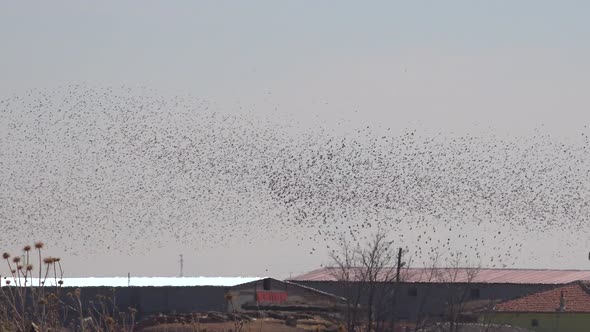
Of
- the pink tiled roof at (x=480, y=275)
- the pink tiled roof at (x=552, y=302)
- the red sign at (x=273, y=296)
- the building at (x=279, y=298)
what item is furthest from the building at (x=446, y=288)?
the red sign at (x=273, y=296)

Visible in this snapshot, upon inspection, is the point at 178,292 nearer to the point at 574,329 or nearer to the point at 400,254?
the point at 400,254

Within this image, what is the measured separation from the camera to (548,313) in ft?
198

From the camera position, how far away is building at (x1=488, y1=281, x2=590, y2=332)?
59562mm

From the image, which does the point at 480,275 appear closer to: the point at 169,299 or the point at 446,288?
the point at 446,288

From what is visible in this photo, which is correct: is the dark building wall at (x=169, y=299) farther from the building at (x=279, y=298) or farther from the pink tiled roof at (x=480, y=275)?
the pink tiled roof at (x=480, y=275)

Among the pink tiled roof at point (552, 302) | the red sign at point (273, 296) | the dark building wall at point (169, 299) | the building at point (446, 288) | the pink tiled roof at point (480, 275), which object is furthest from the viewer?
the pink tiled roof at point (480, 275)

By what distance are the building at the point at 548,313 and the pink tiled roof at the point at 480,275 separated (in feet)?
23.0

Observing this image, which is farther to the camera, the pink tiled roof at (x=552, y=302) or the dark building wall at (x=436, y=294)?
the dark building wall at (x=436, y=294)

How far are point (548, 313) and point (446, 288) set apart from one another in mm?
9108

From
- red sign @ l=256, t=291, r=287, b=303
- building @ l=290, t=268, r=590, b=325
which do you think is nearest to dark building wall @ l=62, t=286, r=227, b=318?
red sign @ l=256, t=291, r=287, b=303

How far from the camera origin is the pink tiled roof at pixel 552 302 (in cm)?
6028

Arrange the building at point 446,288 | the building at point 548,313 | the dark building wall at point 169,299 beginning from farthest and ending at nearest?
the building at point 446,288 → the building at point 548,313 → the dark building wall at point 169,299

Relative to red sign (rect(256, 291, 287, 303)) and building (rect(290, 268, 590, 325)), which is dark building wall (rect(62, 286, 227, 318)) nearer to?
red sign (rect(256, 291, 287, 303))

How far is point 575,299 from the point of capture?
202ft
